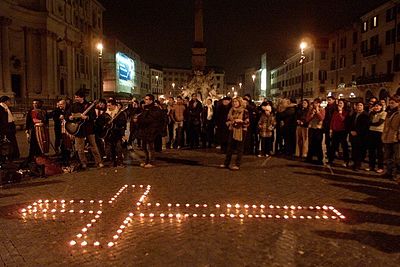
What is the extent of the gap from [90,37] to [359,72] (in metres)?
44.8

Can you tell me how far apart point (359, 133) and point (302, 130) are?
7.18 ft

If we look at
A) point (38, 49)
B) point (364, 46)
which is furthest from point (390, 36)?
point (38, 49)

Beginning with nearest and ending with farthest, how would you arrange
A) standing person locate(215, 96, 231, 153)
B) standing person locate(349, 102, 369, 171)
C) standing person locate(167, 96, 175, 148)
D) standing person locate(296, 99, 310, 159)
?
1. standing person locate(349, 102, 369, 171)
2. standing person locate(296, 99, 310, 159)
3. standing person locate(215, 96, 231, 153)
4. standing person locate(167, 96, 175, 148)

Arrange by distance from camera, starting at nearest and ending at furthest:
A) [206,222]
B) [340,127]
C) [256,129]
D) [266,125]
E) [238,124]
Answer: [206,222], [238,124], [340,127], [266,125], [256,129]

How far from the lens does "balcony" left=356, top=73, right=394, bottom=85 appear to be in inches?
1795

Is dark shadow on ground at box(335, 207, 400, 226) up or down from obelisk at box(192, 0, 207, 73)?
down

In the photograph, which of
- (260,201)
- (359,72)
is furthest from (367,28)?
(260,201)

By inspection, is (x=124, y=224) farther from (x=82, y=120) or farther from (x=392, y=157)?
(x=392, y=157)

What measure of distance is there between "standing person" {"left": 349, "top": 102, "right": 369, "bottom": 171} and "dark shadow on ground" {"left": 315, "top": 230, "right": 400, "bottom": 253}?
5.67m

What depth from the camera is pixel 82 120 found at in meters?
10.9

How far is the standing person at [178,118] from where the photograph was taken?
15922 mm

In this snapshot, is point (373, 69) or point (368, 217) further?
point (373, 69)

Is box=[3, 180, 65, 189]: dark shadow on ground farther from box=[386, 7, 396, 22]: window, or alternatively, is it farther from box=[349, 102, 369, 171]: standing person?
box=[386, 7, 396, 22]: window

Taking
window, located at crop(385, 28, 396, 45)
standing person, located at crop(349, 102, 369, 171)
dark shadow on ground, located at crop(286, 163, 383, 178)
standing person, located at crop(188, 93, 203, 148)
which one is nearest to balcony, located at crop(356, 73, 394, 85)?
window, located at crop(385, 28, 396, 45)
